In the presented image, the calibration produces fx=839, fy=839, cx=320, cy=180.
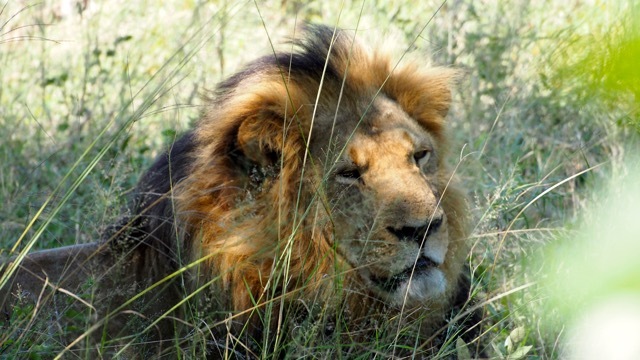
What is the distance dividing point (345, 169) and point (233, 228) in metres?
0.47

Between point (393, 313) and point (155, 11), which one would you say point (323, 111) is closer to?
point (393, 313)

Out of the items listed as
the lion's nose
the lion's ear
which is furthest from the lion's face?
the lion's ear

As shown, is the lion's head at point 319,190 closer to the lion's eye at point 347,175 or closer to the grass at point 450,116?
the lion's eye at point 347,175

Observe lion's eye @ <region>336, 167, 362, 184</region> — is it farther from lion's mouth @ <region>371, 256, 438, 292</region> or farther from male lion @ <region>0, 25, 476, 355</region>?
lion's mouth @ <region>371, 256, 438, 292</region>

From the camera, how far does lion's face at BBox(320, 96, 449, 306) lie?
286 centimetres

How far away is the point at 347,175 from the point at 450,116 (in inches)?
92.5

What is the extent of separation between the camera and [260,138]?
3.18 metres

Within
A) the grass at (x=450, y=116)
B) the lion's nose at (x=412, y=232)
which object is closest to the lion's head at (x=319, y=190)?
the lion's nose at (x=412, y=232)

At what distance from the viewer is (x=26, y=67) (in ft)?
21.2

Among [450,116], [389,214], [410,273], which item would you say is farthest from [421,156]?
[450,116]

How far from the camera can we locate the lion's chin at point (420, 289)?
9.42 ft

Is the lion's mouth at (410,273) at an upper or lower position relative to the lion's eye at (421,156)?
lower

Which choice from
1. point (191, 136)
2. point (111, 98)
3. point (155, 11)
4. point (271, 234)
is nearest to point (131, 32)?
point (155, 11)

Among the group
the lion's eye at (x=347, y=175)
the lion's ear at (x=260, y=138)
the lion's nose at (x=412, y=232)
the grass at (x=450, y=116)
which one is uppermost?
the lion's ear at (x=260, y=138)
